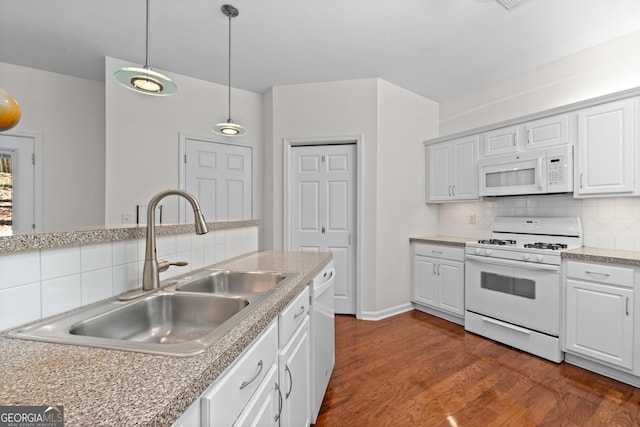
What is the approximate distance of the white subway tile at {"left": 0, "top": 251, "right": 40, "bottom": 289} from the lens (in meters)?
0.80

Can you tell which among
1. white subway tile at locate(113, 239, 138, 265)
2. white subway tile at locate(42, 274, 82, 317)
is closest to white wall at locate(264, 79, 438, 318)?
white subway tile at locate(113, 239, 138, 265)

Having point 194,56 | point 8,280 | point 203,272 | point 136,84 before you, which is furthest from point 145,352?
point 194,56

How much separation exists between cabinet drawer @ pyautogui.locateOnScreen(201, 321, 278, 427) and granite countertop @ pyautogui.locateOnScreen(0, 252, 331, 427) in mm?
42

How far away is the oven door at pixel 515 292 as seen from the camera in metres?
2.52

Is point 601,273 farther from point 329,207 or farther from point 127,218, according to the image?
point 127,218

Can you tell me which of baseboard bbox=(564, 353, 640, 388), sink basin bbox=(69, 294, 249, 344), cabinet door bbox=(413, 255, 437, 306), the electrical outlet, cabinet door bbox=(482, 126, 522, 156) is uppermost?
cabinet door bbox=(482, 126, 522, 156)

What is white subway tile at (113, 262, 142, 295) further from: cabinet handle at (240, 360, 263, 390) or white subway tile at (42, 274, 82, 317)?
cabinet handle at (240, 360, 263, 390)

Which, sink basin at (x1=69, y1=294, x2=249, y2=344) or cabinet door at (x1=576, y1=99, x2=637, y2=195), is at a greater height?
cabinet door at (x1=576, y1=99, x2=637, y2=195)

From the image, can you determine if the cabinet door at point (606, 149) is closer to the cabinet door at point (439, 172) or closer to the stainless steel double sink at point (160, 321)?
the cabinet door at point (439, 172)

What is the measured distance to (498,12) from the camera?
2.41 meters

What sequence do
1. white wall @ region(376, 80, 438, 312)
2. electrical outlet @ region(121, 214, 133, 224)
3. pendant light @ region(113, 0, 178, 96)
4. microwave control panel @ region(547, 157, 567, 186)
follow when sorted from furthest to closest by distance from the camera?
white wall @ region(376, 80, 438, 312) → electrical outlet @ region(121, 214, 133, 224) → microwave control panel @ region(547, 157, 567, 186) → pendant light @ region(113, 0, 178, 96)

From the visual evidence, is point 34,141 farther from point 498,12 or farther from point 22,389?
point 498,12

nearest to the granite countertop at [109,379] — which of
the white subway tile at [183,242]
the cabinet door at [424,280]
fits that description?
the white subway tile at [183,242]

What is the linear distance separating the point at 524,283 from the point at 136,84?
3296 mm
